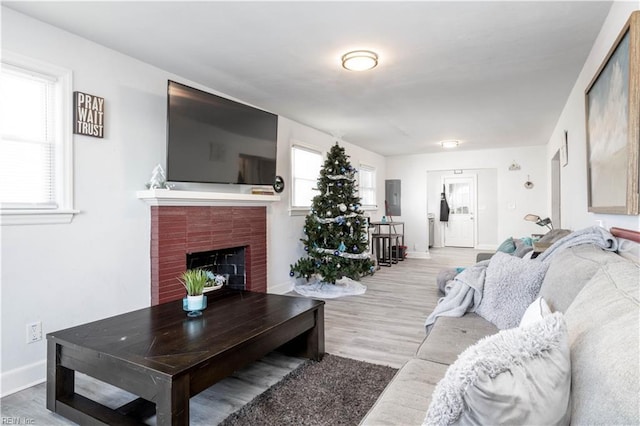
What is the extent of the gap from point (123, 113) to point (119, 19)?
788mm

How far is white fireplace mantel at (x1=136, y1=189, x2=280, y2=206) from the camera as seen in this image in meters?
2.98

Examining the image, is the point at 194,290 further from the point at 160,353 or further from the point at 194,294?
the point at 160,353

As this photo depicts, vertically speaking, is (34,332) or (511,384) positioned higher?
(511,384)

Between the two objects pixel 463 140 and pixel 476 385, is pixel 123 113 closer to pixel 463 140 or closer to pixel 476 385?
pixel 476 385

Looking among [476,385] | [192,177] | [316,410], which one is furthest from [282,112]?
[476,385]

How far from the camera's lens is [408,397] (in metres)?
1.33

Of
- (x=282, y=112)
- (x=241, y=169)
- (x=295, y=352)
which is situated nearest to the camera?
(x=295, y=352)

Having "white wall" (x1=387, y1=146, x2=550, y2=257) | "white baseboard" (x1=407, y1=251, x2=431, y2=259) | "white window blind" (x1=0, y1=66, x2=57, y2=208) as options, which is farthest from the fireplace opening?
"white wall" (x1=387, y1=146, x2=550, y2=257)

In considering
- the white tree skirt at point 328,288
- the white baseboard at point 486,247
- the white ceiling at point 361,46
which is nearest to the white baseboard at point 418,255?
the white baseboard at point 486,247

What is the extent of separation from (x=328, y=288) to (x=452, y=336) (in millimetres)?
3051

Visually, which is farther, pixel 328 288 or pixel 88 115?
pixel 328 288

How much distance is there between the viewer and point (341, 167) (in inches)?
196

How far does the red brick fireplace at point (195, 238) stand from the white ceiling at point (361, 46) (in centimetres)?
127

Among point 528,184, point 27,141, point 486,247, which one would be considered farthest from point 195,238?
point 486,247
